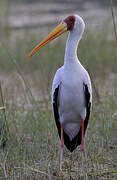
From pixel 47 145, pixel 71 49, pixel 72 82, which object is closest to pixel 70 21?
pixel 71 49

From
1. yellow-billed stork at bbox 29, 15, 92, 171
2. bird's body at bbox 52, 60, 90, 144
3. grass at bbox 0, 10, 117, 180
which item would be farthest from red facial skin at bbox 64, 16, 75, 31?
grass at bbox 0, 10, 117, 180

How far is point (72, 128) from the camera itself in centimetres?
409

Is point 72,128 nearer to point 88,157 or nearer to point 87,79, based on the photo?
point 88,157

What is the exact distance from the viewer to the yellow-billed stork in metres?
3.60

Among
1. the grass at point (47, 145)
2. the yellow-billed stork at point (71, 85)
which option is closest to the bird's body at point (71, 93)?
the yellow-billed stork at point (71, 85)

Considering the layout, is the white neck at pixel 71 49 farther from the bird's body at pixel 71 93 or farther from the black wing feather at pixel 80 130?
the black wing feather at pixel 80 130

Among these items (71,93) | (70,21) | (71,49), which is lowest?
(71,93)

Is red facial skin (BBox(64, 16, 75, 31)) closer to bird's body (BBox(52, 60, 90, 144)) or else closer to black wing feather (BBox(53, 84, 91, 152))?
bird's body (BBox(52, 60, 90, 144))

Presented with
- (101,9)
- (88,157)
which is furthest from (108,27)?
(88,157)

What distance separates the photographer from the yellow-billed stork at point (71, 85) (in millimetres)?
3596

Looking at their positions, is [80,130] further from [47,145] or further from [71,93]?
[71,93]

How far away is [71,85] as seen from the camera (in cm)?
360

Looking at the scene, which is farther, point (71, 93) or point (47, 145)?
point (47, 145)

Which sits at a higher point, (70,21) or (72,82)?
(70,21)
